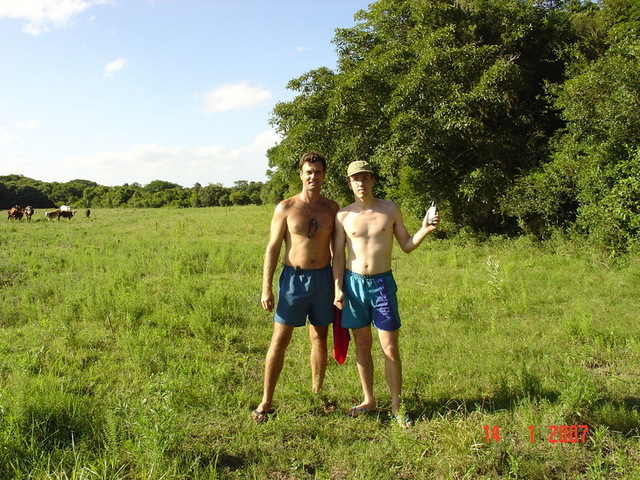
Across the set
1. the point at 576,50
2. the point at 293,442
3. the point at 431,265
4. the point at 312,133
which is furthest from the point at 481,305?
the point at 312,133

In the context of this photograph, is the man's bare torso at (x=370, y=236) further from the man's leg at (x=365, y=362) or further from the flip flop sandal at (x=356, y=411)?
the flip flop sandal at (x=356, y=411)

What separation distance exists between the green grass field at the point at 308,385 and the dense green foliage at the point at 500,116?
2.30m

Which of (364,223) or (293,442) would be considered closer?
(293,442)

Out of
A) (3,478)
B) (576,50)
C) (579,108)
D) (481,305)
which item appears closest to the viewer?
(3,478)

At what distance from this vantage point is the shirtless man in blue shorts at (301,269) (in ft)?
10.8

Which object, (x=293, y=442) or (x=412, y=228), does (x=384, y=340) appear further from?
(x=412, y=228)

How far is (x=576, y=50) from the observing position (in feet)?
32.7

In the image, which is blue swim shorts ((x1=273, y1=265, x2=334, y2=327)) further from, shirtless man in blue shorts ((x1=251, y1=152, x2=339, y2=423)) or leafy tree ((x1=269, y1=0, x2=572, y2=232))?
leafy tree ((x1=269, y1=0, x2=572, y2=232))

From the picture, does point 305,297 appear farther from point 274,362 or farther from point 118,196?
point 118,196

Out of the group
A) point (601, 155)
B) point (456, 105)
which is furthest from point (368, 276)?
point (456, 105)

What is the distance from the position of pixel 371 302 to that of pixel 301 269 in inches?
23.2

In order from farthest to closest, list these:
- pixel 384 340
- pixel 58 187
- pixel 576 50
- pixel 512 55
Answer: pixel 58 187, pixel 512 55, pixel 576 50, pixel 384 340

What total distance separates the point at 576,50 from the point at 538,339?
27.9 feet
